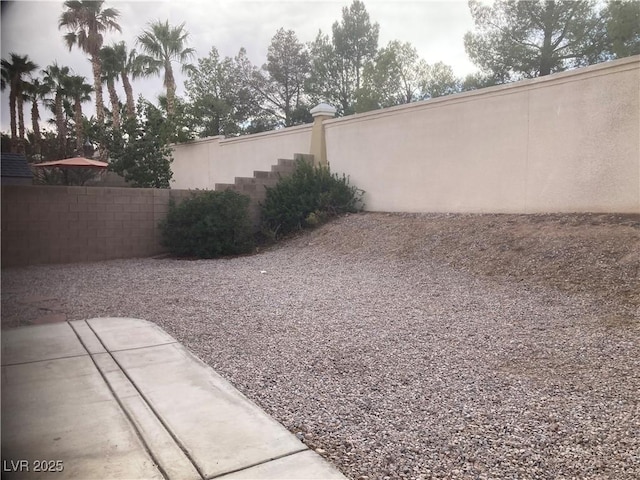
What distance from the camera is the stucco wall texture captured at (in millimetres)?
7934

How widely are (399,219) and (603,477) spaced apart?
8.70 m

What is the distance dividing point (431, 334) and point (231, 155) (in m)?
13.5

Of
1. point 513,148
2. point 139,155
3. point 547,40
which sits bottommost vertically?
point 513,148

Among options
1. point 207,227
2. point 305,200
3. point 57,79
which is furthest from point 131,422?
point 305,200

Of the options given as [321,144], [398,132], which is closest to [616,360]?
[398,132]

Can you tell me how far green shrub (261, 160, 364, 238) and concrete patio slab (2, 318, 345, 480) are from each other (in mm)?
8170

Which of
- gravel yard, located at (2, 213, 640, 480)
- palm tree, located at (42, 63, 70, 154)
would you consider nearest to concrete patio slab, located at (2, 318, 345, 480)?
gravel yard, located at (2, 213, 640, 480)

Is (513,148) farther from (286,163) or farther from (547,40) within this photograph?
(547,40)

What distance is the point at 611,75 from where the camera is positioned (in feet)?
26.3

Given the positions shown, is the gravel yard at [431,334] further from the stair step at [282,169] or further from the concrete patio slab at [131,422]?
the stair step at [282,169]

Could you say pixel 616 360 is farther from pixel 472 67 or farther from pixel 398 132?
pixel 472 67

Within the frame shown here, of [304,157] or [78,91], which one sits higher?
[304,157]

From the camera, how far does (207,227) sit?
10312 mm

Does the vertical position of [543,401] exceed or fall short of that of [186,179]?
it falls short
